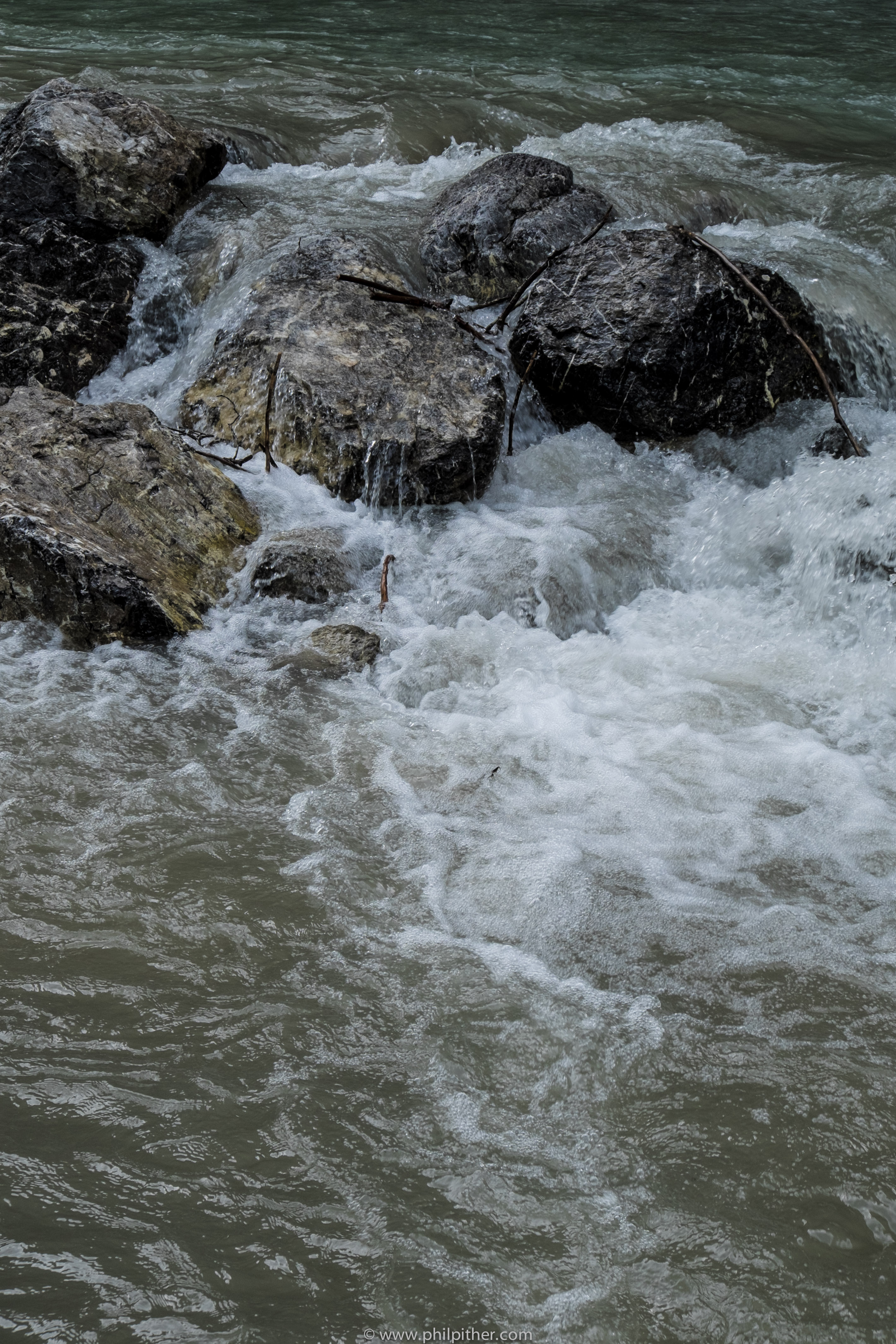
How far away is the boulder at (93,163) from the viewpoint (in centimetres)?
627

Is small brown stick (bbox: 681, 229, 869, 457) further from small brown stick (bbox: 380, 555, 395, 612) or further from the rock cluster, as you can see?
the rock cluster

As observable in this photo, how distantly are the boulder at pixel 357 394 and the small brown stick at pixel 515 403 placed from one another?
107 mm

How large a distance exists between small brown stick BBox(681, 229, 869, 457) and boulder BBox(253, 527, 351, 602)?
2.71 meters

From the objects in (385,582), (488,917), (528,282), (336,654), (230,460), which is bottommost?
(488,917)

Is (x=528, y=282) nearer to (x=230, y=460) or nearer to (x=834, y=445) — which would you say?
(x=834, y=445)

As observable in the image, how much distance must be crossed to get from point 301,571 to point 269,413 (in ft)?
3.68

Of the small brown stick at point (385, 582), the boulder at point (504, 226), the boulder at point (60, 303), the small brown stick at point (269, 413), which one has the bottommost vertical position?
the small brown stick at point (385, 582)

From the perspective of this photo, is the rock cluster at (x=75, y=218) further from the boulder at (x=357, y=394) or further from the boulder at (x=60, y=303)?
the boulder at (x=357, y=394)

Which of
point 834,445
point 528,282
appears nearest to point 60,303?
point 528,282

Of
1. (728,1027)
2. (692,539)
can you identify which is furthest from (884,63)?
(728,1027)

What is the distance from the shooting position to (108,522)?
4.48m

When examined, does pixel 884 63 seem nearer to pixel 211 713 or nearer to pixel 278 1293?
pixel 211 713

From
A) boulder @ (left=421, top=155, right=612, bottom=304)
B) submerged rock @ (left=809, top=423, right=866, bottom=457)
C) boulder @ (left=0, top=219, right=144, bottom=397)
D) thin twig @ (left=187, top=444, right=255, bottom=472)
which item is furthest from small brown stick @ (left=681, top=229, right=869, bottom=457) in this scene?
boulder @ (left=0, top=219, right=144, bottom=397)

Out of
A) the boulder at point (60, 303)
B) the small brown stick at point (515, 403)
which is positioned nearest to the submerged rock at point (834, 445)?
the small brown stick at point (515, 403)
